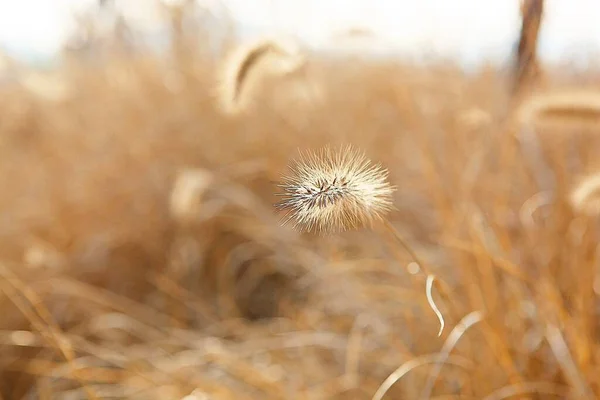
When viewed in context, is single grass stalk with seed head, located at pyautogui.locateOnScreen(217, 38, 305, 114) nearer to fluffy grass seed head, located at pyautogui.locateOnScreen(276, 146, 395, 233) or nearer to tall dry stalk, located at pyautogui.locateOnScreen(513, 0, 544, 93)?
tall dry stalk, located at pyautogui.locateOnScreen(513, 0, 544, 93)

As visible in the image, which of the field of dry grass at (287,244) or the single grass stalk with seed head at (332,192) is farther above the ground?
the field of dry grass at (287,244)

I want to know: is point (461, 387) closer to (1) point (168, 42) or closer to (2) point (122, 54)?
(1) point (168, 42)

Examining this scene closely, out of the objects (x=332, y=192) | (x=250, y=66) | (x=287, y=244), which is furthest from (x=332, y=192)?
(x=287, y=244)

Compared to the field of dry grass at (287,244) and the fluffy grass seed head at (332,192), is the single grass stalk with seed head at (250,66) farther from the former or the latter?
the fluffy grass seed head at (332,192)

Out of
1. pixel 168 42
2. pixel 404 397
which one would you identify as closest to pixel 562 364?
pixel 404 397

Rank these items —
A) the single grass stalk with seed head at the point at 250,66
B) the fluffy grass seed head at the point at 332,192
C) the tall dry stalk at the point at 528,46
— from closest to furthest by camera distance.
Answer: the fluffy grass seed head at the point at 332,192 < the tall dry stalk at the point at 528,46 < the single grass stalk with seed head at the point at 250,66

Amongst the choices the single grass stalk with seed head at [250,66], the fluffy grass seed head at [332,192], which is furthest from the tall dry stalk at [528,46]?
the fluffy grass seed head at [332,192]

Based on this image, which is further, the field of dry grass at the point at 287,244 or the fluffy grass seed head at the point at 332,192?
the field of dry grass at the point at 287,244
